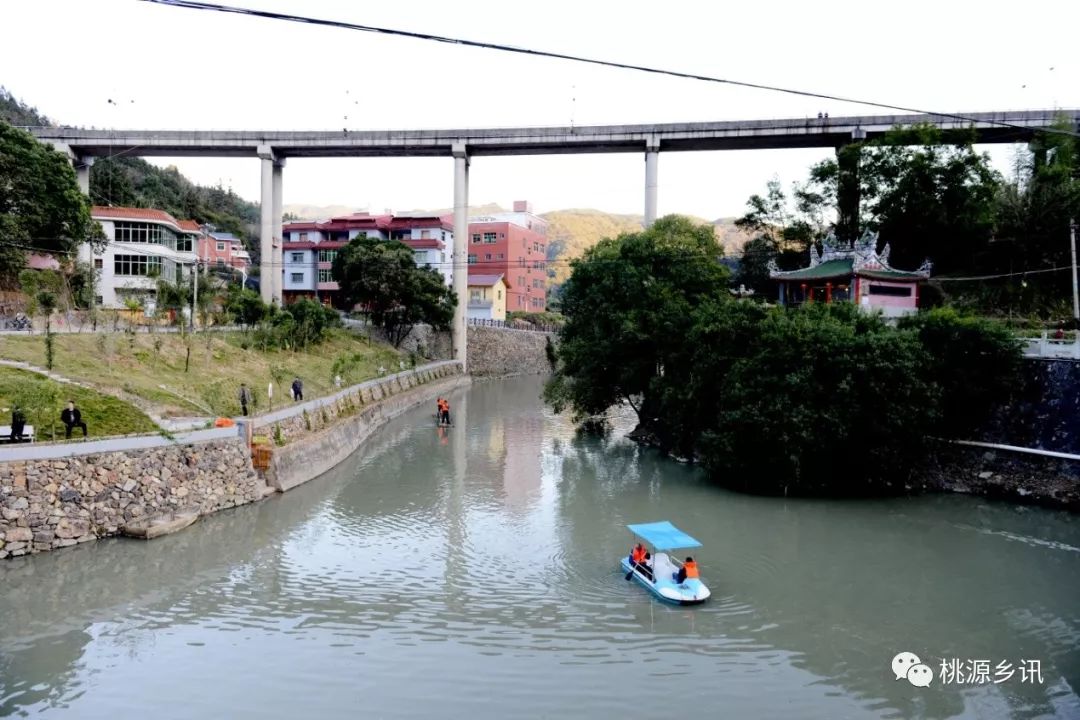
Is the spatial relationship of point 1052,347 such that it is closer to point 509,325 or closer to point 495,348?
point 495,348

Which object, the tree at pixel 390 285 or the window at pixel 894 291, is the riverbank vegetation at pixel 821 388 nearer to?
the window at pixel 894 291

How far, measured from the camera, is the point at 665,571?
15.1 metres

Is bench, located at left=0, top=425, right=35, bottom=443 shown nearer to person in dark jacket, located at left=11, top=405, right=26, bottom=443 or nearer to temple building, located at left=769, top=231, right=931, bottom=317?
person in dark jacket, located at left=11, top=405, right=26, bottom=443

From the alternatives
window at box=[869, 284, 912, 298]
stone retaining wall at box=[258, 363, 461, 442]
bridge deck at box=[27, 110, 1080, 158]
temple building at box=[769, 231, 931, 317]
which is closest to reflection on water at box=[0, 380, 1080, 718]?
stone retaining wall at box=[258, 363, 461, 442]

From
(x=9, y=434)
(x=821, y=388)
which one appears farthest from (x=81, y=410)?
(x=821, y=388)

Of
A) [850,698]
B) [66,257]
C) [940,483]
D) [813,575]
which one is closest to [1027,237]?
[940,483]

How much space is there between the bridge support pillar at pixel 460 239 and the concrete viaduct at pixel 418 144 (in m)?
0.07

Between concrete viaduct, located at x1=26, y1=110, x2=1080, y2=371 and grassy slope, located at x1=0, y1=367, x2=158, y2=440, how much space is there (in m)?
29.2

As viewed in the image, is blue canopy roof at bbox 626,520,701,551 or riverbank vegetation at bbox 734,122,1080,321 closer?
blue canopy roof at bbox 626,520,701,551

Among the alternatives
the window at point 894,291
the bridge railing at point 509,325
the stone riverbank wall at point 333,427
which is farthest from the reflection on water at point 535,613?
the bridge railing at point 509,325

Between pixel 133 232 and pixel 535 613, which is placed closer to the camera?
pixel 535 613

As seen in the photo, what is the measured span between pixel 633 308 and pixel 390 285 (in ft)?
74.9

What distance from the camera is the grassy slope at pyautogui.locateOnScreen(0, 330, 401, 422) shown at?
23.6 metres

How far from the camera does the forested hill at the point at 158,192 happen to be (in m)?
61.8
